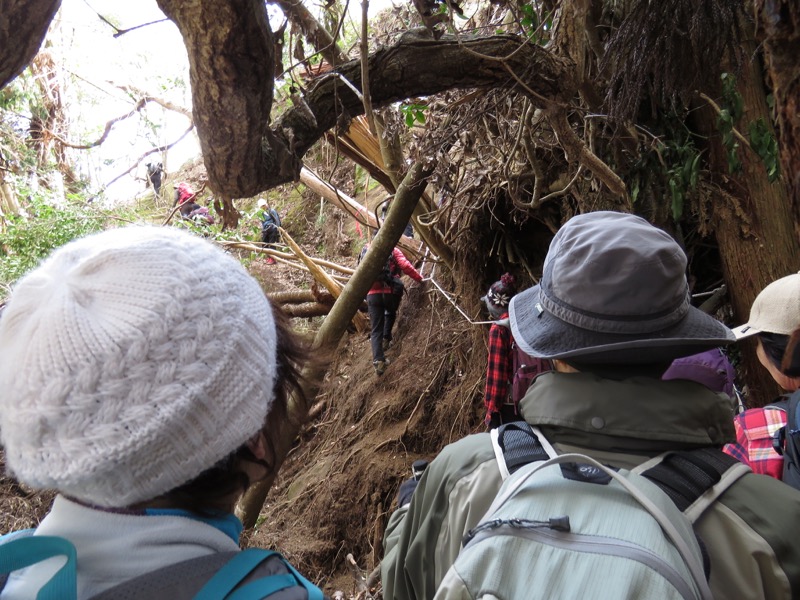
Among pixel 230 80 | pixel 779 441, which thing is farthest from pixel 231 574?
pixel 230 80

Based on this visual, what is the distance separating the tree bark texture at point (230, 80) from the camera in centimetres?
200

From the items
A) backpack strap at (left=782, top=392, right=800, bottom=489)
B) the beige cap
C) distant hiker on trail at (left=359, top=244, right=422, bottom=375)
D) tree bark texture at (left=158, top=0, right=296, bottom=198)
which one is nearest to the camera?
backpack strap at (left=782, top=392, right=800, bottom=489)

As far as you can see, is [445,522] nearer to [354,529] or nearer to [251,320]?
[251,320]

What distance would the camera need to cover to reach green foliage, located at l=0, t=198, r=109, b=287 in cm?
614

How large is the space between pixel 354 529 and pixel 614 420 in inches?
199

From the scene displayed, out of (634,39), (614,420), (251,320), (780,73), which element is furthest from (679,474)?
(634,39)

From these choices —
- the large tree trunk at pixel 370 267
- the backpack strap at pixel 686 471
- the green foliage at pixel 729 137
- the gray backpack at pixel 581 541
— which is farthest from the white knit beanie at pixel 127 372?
the green foliage at pixel 729 137

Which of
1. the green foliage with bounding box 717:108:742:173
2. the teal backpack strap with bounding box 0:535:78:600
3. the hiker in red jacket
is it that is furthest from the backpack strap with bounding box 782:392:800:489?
the hiker in red jacket

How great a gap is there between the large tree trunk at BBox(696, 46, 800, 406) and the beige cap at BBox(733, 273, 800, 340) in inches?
73.2

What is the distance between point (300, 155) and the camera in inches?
104

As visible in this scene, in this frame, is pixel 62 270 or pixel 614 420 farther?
pixel 614 420

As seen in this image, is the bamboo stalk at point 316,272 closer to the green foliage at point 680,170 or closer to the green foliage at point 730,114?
the green foliage at point 680,170

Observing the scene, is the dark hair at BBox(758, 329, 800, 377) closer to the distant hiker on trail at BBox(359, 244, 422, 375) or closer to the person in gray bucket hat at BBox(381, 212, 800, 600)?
the person in gray bucket hat at BBox(381, 212, 800, 600)

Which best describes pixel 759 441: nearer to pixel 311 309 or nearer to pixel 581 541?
pixel 581 541
